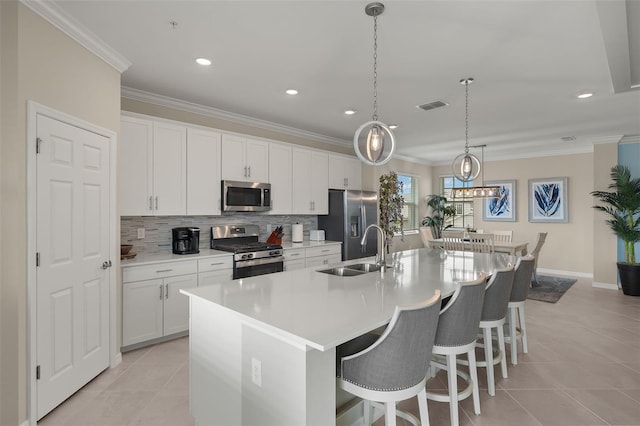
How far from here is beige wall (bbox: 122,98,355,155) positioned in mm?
3812

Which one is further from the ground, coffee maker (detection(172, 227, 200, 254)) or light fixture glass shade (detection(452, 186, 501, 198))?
light fixture glass shade (detection(452, 186, 501, 198))

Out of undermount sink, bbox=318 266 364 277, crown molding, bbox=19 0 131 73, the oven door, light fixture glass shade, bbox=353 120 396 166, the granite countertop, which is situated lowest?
the oven door

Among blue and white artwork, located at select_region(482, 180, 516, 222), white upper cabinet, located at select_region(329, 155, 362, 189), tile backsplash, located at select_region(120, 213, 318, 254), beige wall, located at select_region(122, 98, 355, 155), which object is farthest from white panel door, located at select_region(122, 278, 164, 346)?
blue and white artwork, located at select_region(482, 180, 516, 222)

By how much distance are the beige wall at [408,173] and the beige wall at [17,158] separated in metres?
4.99

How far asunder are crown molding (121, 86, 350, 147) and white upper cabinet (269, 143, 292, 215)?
16.0 inches

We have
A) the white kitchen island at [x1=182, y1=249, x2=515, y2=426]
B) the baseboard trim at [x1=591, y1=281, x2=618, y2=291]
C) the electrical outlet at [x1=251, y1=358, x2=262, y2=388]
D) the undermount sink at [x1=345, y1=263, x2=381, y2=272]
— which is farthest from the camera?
the baseboard trim at [x1=591, y1=281, x2=618, y2=291]

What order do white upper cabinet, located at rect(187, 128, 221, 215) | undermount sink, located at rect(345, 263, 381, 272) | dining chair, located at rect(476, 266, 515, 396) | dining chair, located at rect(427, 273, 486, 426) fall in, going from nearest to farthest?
1. dining chair, located at rect(427, 273, 486, 426)
2. dining chair, located at rect(476, 266, 515, 396)
3. undermount sink, located at rect(345, 263, 381, 272)
4. white upper cabinet, located at rect(187, 128, 221, 215)

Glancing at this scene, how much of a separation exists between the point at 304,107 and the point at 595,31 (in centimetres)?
289

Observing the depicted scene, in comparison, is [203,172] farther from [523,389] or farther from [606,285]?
[606,285]

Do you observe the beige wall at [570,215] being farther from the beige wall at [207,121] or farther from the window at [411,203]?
the beige wall at [207,121]

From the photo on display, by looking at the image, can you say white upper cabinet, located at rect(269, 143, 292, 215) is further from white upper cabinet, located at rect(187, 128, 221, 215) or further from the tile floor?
the tile floor

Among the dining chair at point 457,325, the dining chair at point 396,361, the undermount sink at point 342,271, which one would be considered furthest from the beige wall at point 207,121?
the dining chair at point 457,325

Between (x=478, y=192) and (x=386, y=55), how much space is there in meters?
3.54

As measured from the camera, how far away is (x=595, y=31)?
8.25 ft
